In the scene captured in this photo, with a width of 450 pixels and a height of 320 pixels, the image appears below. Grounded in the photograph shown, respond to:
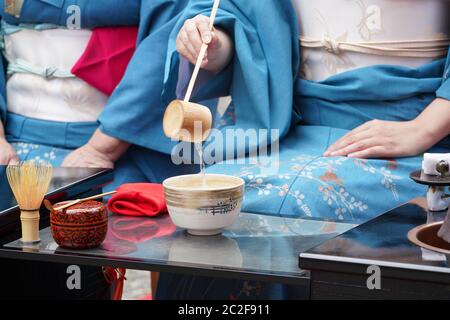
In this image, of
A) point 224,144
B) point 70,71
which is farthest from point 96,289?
point 70,71

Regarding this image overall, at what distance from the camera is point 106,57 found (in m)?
2.59

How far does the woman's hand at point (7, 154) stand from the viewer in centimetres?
250

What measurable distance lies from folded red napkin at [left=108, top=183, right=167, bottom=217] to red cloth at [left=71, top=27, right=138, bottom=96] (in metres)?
0.88

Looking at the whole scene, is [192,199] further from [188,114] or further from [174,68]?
[174,68]

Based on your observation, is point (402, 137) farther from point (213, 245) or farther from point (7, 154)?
point (7, 154)

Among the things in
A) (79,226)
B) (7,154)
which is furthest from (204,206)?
(7,154)

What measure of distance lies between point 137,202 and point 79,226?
0.91ft

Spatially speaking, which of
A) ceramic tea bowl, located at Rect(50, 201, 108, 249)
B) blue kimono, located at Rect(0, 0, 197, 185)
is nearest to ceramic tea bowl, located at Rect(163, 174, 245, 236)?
ceramic tea bowl, located at Rect(50, 201, 108, 249)

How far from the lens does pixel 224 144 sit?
2.21 metres

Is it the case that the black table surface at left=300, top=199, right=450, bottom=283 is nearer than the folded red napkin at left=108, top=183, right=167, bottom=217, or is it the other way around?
the black table surface at left=300, top=199, right=450, bottom=283

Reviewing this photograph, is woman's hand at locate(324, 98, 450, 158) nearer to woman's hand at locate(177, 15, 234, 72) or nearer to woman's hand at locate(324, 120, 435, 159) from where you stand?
woman's hand at locate(324, 120, 435, 159)

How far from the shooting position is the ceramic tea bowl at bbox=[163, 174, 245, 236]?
1536mm

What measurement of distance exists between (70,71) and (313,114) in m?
0.79

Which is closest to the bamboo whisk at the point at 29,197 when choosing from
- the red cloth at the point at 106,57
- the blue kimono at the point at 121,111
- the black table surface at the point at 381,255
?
the black table surface at the point at 381,255
